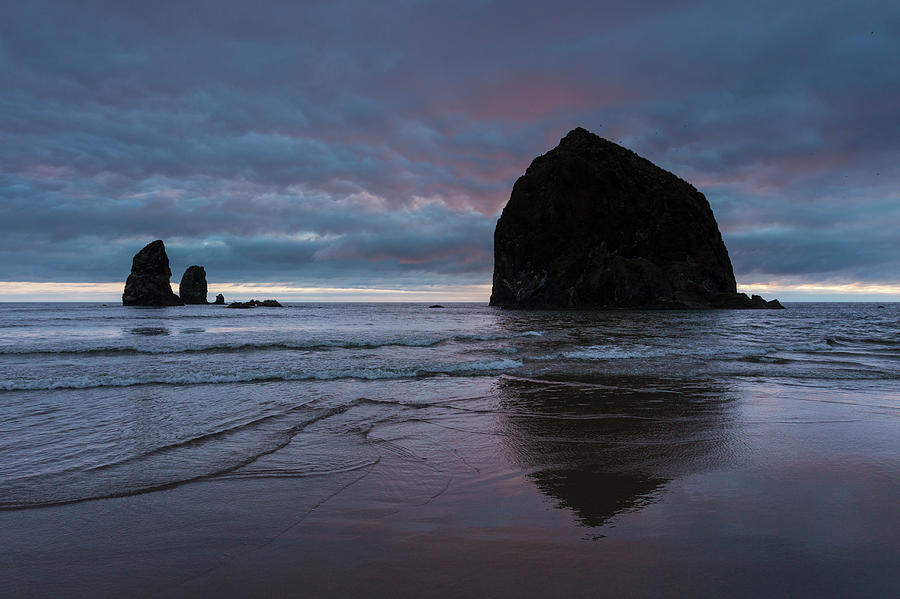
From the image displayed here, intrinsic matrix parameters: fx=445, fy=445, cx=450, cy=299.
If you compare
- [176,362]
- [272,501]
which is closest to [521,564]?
[272,501]

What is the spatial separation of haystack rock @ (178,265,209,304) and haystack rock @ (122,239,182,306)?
832 inches

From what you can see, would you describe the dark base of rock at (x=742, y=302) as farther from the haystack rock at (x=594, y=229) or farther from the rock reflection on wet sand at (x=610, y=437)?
the rock reflection on wet sand at (x=610, y=437)

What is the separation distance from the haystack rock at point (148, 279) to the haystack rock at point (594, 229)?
7562 cm

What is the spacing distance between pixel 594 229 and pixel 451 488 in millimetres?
100224

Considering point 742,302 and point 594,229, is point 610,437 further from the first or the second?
point 594,229

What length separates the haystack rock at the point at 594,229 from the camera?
91.5m

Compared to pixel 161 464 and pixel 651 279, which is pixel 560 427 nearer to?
pixel 161 464

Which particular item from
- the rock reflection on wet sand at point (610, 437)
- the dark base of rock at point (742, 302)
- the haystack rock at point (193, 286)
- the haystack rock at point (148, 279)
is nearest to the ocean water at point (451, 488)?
the rock reflection on wet sand at point (610, 437)

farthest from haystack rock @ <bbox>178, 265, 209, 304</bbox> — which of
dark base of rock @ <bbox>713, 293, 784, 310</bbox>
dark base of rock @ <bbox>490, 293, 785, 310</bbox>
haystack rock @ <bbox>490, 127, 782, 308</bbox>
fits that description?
dark base of rock @ <bbox>713, 293, 784, 310</bbox>

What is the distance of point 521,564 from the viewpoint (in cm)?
280

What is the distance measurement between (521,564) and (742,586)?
124 cm

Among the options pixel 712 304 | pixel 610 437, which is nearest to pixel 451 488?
pixel 610 437

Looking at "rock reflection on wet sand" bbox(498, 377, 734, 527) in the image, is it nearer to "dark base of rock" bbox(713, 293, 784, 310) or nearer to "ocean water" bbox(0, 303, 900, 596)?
"ocean water" bbox(0, 303, 900, 596)

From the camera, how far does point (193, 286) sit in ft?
388
